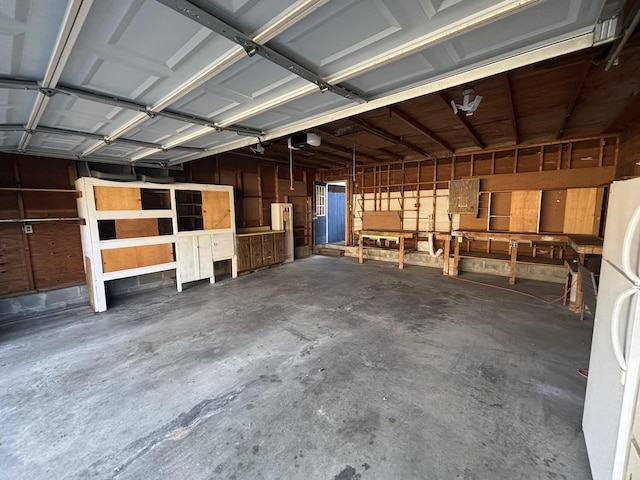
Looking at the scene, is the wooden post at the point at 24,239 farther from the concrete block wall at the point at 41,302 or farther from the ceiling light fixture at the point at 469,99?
the ceiling light fixture at the point at 469,99

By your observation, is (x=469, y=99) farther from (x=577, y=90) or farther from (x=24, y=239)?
(x=24, y=239)

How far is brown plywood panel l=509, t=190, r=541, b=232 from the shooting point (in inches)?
227

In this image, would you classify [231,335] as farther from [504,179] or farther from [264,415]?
[504,179]

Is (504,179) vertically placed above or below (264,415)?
above

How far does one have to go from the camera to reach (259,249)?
671 cm

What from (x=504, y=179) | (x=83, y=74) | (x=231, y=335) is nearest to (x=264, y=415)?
(x=231, y=335)

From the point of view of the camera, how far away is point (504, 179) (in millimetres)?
6160

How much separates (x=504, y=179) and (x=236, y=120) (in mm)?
6262

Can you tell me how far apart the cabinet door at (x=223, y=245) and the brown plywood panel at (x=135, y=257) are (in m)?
0.90

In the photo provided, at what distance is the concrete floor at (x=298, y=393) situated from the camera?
1.64 meters

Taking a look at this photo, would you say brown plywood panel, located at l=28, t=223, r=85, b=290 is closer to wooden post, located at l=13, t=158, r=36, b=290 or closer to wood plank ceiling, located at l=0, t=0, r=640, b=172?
wooden post, located at l=13, t=158, r=36, b=290

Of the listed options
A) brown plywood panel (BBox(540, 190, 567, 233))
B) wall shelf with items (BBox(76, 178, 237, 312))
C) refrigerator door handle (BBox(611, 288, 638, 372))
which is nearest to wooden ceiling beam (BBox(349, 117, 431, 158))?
brown plywood panel (BBox(540, 190, 567, 233))

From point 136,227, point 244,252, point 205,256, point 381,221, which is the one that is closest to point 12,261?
point 136,227

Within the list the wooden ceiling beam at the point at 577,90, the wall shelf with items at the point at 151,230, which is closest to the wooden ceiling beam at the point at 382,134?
the wooden ceiling beam at the point at 577,90
